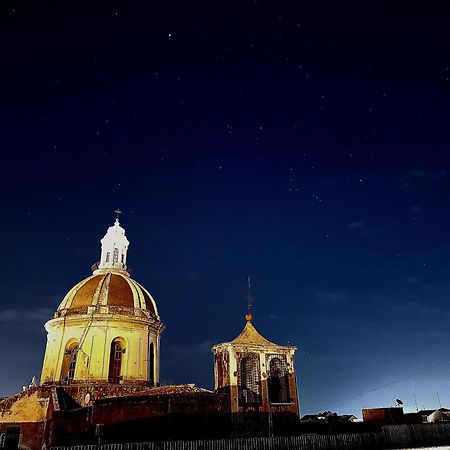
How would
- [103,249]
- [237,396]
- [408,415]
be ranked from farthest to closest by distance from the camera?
[103,249] < [408,415] < [237,396]

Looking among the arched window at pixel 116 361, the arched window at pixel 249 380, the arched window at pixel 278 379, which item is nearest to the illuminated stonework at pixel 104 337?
the arched window at pixel 116 361

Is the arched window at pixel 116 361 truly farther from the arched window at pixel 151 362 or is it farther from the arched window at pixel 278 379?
the arched window at pixel 278 379

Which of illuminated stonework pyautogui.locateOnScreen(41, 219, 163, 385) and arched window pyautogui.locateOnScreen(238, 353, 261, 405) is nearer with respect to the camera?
arched window pyautogui.locateOnScreen(238, 353, 261, 405)

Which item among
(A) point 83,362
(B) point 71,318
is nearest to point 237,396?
(A) point 83,362

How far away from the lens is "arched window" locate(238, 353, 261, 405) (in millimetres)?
23125

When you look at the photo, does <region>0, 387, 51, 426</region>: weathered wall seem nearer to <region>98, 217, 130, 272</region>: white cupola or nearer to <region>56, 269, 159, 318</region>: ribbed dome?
<region>56, 269, 159, 318</region>: ribbed dome

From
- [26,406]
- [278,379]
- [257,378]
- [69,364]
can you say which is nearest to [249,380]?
[257,378]

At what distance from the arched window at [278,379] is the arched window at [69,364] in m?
14.0

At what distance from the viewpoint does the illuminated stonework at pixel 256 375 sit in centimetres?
A: 2311

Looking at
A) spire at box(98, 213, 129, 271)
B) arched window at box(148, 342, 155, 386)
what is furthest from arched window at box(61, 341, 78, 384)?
spire at box(98, 213, 129, 271)

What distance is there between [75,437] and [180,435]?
4872 millimetres

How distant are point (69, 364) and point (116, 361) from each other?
3215 millimetres

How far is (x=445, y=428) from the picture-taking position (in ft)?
78.6

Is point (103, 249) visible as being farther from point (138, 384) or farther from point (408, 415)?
point (408, 415)
